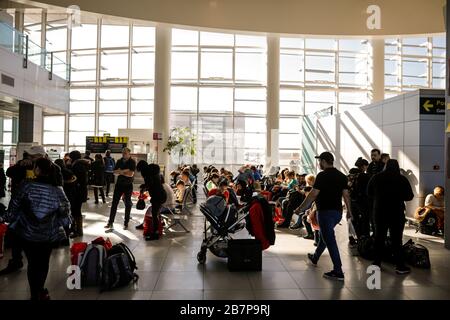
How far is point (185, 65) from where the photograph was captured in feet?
75.4

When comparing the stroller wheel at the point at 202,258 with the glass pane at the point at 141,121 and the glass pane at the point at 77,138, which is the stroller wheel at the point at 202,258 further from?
the glass pane at the point at 77,138

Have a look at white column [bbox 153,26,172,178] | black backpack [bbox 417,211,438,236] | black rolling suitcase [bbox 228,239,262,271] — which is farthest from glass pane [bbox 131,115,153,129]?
black rolling suitcase [bbox 228,239,262,271]

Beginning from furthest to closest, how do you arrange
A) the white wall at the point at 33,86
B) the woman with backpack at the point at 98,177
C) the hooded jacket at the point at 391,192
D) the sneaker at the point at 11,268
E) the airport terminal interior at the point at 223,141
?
1. the white wall at the point at 33,86
2. the woman with backpack at the point at 98,177
3. the hooded jacket at the point at 391,192
4. the sneaker at the point at 11,268
5. the airport terminal interior at the point at 223,141

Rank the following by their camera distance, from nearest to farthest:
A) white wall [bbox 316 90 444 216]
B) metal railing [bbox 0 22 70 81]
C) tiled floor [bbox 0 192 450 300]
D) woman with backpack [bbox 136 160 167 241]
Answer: tiled floor [bbox 0 192 450 300] → woman with backpack [bbox 136 160 167 241] → white wall [bbox 316 90 444 216] → metal railing [bbox 0 22 70 81]

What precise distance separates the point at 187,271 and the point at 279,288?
1.37m

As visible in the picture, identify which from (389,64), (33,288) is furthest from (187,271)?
(389,64)

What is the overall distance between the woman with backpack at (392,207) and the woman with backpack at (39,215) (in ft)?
13.4

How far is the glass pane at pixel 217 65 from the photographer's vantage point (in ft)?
75.5

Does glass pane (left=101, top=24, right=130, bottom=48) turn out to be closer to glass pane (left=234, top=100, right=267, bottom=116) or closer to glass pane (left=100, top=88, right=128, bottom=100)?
glass pane (left=100, top=88, right=128, bottom=100)

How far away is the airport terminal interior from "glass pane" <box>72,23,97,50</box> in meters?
0.11

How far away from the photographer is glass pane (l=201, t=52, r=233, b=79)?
2300 centimetres

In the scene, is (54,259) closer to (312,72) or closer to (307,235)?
(307,235)

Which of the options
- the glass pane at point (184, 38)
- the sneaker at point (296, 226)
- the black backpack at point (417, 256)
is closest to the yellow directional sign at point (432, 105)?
the sneaker at point (296, 226)

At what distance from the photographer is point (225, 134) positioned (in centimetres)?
2336
